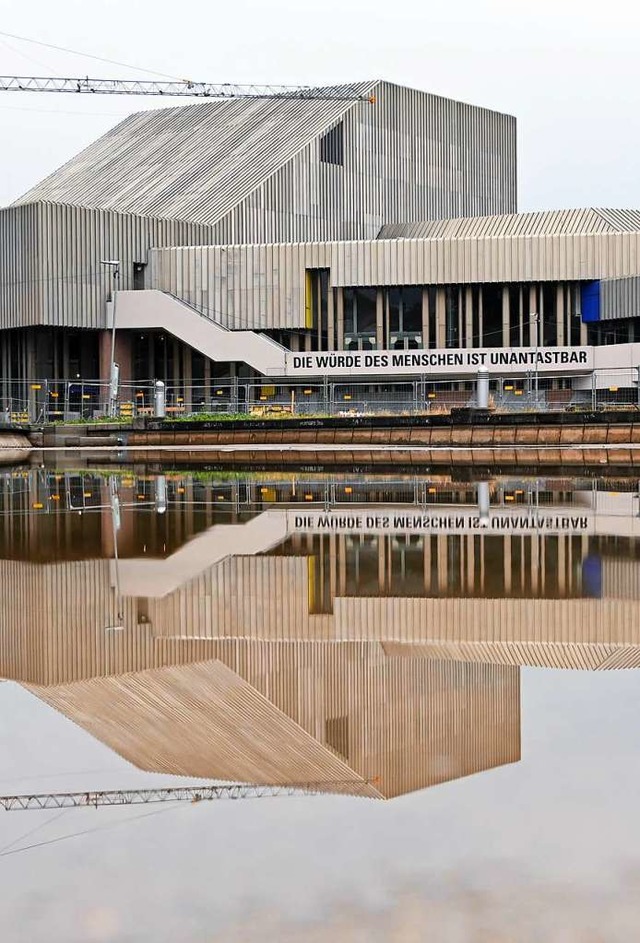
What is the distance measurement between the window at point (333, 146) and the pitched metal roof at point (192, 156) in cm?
62

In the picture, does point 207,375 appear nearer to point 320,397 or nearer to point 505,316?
point 505,316

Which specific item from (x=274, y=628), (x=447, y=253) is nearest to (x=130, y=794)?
(x=274, y=628)

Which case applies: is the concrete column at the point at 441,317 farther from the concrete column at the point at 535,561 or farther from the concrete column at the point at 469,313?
the concrete column at the point at 535,561

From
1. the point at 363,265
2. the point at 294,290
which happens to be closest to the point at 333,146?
the point at 363,265

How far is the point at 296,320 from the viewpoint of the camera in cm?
7706

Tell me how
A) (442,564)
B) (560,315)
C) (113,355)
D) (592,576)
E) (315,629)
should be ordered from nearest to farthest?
(315,629) < (592,576) < (442,564) < (113,355) < (560,315)

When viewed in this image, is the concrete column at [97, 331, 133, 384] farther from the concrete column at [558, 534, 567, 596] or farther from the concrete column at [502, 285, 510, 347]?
the concrete column at [558, 534, 567, 596]

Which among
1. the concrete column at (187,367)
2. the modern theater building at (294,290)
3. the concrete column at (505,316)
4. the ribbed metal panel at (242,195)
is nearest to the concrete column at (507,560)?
the modern theater building at (294,290)

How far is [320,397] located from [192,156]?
38.0 meters

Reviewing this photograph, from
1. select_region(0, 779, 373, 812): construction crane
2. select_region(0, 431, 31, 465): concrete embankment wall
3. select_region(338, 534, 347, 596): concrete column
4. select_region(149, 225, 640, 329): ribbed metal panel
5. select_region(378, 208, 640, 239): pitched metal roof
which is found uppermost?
select_region(378, 208, 640, 239): pitched metal roof

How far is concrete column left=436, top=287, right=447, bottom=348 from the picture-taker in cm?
7588

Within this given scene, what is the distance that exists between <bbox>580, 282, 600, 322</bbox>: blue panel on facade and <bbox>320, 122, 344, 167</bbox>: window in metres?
21.7

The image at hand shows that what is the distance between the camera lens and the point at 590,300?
74438 millimetres

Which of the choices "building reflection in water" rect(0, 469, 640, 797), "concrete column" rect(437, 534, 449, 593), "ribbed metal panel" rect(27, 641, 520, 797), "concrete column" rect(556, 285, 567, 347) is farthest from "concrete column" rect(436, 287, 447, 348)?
"ribbed metal panel" rect(27, 641, 520, 797)
